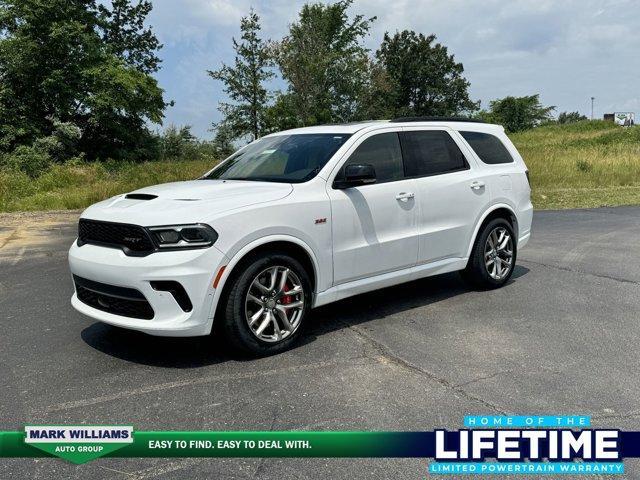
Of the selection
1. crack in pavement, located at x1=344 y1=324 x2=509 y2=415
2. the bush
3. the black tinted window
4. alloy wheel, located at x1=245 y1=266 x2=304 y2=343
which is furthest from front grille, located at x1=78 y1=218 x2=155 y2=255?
the bush

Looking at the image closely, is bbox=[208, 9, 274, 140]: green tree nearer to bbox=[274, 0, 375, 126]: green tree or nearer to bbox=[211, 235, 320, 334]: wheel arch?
bbox=[274, 0, 375, 126]: green tree

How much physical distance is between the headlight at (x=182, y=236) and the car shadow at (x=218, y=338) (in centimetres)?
95

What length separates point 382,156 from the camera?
5258 mm

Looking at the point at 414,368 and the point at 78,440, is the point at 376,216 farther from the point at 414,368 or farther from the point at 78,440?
the point at 78,440

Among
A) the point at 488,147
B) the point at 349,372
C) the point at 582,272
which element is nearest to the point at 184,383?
the point at 349,372

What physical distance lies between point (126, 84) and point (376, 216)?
25.3 metres

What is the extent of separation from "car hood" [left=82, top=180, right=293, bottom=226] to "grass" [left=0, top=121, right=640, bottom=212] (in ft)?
41.7

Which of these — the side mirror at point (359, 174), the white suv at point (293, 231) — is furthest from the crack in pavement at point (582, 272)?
the side mirror at point (359, 174)

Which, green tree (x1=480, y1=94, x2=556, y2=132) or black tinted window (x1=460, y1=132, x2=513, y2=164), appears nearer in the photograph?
black tinted window (x1=460, y1=132, x2=513, y2=164)

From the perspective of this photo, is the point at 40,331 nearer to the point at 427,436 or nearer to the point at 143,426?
the point at 143,426

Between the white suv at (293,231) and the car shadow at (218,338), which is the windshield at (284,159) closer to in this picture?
the white suv at (293,231)

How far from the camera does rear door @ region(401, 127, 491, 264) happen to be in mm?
5426

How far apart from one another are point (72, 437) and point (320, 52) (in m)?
32.4

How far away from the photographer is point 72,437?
321 centimetres
